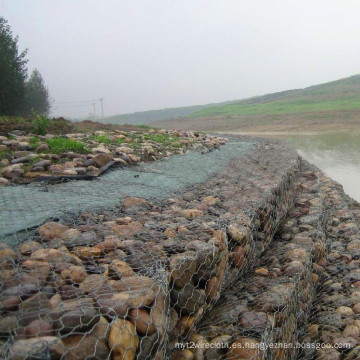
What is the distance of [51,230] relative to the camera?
2.29 metres

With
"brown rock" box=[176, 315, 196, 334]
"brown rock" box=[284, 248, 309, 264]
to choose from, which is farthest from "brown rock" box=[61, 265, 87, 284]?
"brown rock" box=[284, 248, 309, 264]

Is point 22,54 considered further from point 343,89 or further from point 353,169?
point 343,89

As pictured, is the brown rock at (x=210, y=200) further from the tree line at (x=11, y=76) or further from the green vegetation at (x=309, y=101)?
the green vegetation at (x=309, y=101)

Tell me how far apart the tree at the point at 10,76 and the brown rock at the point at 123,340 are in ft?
59.8

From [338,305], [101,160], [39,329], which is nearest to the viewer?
[39,329]

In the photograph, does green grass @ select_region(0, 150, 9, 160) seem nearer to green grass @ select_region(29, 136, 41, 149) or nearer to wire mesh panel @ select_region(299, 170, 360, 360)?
green grass @ select_region(29, 136, 41, 149)

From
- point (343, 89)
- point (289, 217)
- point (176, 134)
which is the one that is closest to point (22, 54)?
point (176, 134)

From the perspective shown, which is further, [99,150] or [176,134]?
[176,134]

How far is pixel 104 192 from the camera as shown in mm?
3400

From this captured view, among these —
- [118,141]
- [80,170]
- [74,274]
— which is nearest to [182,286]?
[74,274]

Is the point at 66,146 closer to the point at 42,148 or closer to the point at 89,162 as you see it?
the point at 42,148

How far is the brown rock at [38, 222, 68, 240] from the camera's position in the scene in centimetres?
224

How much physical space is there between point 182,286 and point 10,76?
60.0 feet

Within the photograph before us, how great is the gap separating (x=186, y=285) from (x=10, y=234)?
1063 millimetres
